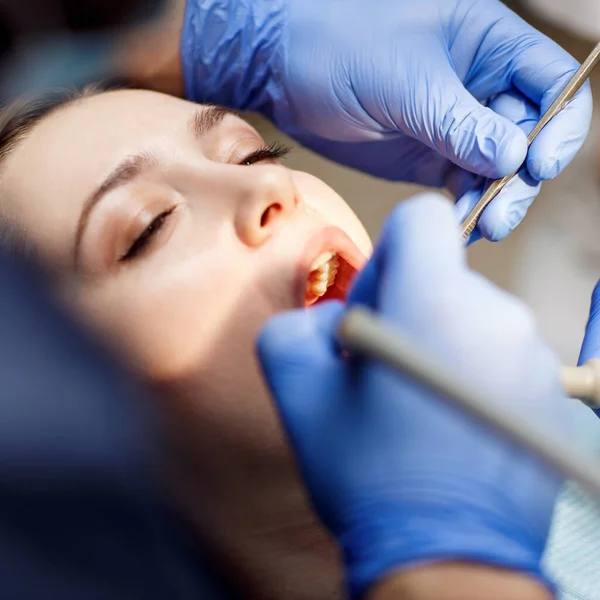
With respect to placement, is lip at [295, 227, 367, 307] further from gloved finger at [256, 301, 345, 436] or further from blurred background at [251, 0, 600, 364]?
blurred background at [251, 0, 600, 364]

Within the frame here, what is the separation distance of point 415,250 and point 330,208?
298mm

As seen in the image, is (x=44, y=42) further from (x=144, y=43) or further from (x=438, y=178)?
(x=438, y=178)

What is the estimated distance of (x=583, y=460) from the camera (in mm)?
460

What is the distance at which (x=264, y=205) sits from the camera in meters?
0.78

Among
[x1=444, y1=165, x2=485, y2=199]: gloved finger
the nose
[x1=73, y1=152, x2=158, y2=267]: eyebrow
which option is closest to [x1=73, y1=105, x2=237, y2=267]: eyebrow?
[x1=73, y1=152, x2=158, y2=267]: eyebrow

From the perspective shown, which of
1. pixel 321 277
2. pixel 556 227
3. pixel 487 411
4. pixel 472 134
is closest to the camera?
pixel 487 411

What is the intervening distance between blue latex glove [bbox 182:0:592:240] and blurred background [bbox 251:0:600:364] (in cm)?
7

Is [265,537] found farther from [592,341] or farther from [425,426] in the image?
[592,341]

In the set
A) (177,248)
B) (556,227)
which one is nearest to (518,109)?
(556,227)

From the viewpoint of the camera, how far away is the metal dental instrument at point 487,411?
45 centimetres

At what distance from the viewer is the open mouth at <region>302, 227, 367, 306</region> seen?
81 cm

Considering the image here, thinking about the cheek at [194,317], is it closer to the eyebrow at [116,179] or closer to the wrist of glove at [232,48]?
the eyebrow at [116,179]

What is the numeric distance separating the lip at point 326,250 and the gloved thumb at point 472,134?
29 cm

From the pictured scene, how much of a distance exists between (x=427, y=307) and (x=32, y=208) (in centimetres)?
52
